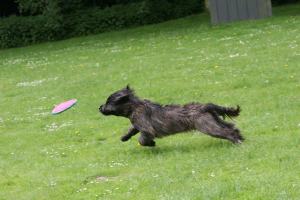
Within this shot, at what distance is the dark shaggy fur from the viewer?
32.9ft

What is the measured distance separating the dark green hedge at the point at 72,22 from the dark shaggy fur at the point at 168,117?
26805 millimetres

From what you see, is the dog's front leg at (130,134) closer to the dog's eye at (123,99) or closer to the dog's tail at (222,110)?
the dog's eye at (123,99)

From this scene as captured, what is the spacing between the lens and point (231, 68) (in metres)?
17.5

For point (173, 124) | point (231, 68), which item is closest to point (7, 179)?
point (173, 124)

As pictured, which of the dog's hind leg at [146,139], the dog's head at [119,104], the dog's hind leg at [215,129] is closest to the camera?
the dog's hind leg at [215,129]

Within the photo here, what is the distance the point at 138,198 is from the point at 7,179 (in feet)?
9.17

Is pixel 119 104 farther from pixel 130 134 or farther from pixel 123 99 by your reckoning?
pixel 130 134

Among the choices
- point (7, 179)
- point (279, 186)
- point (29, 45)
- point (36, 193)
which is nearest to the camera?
point (279, 186)

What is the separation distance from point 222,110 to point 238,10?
66.8 feet

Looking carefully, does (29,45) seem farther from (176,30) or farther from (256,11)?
(256,11)

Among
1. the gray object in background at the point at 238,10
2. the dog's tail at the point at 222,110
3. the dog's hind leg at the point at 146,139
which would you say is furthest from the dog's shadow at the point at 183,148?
the gray object in background at the point at 238,10

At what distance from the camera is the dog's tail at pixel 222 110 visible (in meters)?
10.1

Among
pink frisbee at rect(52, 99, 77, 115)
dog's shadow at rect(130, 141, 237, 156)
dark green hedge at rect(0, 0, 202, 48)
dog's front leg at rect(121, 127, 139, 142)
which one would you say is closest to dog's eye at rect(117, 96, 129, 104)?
dog's front leg at rect(121, 127, 139, 142)

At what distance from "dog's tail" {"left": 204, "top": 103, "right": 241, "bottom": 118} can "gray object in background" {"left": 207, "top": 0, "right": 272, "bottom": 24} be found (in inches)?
787
